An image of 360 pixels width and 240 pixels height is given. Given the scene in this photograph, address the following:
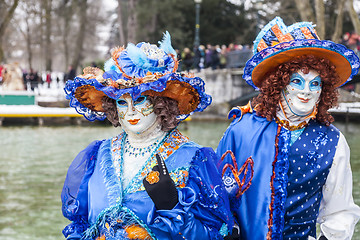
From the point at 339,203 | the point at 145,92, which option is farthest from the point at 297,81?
the point at 145,92

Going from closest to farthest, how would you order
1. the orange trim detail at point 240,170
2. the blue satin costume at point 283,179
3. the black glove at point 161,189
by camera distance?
the black glove at point 161,189, the orange trim detail at point 240,170, the blue satin costume at point 283,179

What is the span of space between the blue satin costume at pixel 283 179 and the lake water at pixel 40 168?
140 inches

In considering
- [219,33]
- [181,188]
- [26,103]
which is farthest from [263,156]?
[219,33]

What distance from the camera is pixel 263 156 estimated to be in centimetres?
363

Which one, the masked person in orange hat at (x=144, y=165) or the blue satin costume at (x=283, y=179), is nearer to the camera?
the masked person in orange hat at (x=144, y=165)

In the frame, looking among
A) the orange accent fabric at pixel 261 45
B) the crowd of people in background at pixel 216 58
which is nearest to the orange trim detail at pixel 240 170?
the orange accent fabric at pixel 261 45

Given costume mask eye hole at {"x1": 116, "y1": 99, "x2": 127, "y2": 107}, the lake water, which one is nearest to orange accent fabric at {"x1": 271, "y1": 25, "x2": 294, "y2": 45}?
costume mask eye hole at {"x1": 116, "y1": 99, "x2": 127, "y2": 107}

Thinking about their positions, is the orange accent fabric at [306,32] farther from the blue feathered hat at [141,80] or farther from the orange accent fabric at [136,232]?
the orange accent fabric at [136,232]

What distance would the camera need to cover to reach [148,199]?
2660 millimetres

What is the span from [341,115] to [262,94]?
18995mm

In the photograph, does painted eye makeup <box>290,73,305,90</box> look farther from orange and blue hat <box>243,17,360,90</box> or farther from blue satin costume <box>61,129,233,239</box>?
blue satin costume <box>61,129,233,239</box>

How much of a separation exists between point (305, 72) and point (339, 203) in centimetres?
89

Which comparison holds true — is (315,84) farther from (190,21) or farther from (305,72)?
(190,21)

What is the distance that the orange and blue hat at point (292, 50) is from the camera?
350cm
